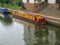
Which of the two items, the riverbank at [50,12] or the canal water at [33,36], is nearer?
the canal water at [33,36]

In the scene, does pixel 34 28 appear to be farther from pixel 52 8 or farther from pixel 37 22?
pixel 52 8

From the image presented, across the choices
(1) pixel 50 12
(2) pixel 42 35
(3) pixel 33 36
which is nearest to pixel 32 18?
(1) pixel 50 12

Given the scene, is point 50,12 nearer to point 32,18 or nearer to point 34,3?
point 32,18

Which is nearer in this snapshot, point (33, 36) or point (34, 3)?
point (33, 36)

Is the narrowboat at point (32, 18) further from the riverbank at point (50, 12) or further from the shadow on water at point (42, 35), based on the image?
the riverbank at point (50, 12)

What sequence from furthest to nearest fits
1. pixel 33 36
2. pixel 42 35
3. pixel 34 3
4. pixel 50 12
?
pixel 34 3, pixel 50 12, pixel 42 35, pixel 33 36

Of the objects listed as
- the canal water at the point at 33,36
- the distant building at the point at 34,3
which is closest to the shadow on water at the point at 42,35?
the canal water at the point at 33,36

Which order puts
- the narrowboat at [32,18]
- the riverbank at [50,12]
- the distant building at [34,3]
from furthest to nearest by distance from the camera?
the distant building at [34,3], the riverbank at [50,12], the narrowboat at [32,18]

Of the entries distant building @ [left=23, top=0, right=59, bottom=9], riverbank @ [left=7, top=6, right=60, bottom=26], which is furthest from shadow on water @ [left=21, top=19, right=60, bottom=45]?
distant building @ [left=23, top=0, right=59, bottom=9]

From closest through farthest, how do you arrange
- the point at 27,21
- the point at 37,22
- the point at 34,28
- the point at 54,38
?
the point at 54,38, the point at 34,28, the point at 37,22, the point at 27,21

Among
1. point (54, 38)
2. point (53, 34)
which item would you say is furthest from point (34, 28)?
point (54, 38)

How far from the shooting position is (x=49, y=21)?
22500 millimetres

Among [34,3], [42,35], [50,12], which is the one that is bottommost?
[42,35]

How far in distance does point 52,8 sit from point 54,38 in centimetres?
1321
